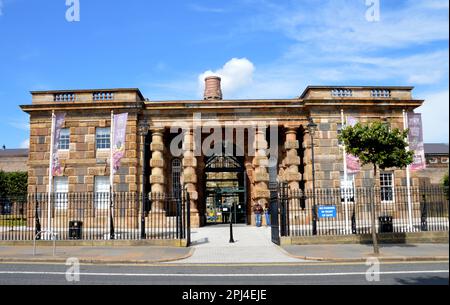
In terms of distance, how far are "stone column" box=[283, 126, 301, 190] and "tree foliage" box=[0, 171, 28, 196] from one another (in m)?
42.2

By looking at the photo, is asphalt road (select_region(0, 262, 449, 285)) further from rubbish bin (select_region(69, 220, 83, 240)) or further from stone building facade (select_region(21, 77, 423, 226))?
stone building facade (select_region(21, 77, 423, 226))

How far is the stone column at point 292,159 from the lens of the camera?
1145 inches

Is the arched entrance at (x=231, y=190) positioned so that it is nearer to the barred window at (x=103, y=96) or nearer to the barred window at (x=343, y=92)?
the barred window at (x=343, y=92)

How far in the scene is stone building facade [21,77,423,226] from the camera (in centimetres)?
2812

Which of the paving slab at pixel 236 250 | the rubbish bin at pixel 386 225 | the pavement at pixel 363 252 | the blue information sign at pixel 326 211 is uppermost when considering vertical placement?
the blue information sign at pixel 326 211

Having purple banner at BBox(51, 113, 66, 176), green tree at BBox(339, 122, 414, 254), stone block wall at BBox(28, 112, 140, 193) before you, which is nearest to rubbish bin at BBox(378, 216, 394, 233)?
green tree at BBox(339, 122, 414, 254)

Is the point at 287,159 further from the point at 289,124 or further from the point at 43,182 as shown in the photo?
the point at 43,182

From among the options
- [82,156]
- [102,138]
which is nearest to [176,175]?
[102,138]

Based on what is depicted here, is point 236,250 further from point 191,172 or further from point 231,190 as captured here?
point 231,190

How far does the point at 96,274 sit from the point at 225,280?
12.0 feet
